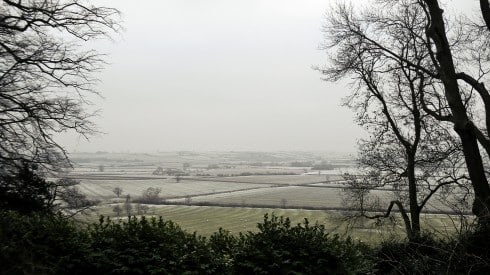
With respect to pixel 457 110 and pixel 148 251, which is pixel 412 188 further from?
pixel 148 251

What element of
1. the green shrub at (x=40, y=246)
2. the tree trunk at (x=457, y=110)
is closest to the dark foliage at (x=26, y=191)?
the green shrub at (x=40, y=246)

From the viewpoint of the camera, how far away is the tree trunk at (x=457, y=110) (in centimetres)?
984

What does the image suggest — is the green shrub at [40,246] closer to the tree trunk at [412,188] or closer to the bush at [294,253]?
the bush at [294,253]

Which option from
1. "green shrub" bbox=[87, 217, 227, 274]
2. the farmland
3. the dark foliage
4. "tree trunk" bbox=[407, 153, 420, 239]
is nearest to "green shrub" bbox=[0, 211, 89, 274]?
"green shrub" bbox=[87, 217, 227, 274]

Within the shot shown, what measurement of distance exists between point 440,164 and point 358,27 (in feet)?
18.8

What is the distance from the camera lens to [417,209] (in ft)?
48.1

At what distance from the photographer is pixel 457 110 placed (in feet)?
33.6

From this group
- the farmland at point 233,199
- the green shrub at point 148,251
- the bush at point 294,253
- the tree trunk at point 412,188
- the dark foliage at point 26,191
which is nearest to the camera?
the bush at point 294,253

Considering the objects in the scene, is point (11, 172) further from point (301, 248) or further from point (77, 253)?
point (301, 248)

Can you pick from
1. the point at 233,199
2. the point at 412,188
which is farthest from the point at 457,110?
the point at 233,199

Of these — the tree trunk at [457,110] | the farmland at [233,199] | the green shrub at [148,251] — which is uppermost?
the tree trunk at [457,110]

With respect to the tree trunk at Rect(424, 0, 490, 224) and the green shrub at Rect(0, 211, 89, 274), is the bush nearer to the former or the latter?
the green shrub at Rect(0, 211, 89, 274)

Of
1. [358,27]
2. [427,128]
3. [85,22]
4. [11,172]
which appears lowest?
[11,172]

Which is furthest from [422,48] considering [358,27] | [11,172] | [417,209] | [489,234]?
[11,172]
